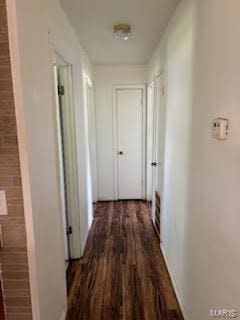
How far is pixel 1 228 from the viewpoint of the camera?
121 cm

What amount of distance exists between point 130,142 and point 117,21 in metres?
2.30

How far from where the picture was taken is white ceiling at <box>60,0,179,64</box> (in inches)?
75.9

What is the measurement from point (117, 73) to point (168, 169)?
2405 mm

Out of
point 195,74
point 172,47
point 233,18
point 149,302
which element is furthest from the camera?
point 172,47

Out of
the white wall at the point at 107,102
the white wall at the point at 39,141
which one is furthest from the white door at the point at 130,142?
the white wall at the point at 39,141

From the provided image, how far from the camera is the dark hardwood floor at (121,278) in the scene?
1.94 meters

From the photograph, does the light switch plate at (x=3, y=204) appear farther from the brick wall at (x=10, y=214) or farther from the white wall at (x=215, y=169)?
the white wall at (x=215, y=169)

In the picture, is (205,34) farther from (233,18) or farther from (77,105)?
(77,105)

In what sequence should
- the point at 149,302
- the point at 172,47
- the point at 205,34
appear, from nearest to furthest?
the point at 205,34 < the point at 149,302 < the point at 172,47

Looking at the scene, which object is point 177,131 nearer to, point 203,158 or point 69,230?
point 203,158

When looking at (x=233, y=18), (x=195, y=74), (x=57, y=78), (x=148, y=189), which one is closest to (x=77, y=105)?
(x=57, y=78)

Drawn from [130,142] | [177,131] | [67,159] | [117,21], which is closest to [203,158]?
[177,131]

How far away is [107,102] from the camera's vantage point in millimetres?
4195

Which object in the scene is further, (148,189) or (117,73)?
(148,189)
